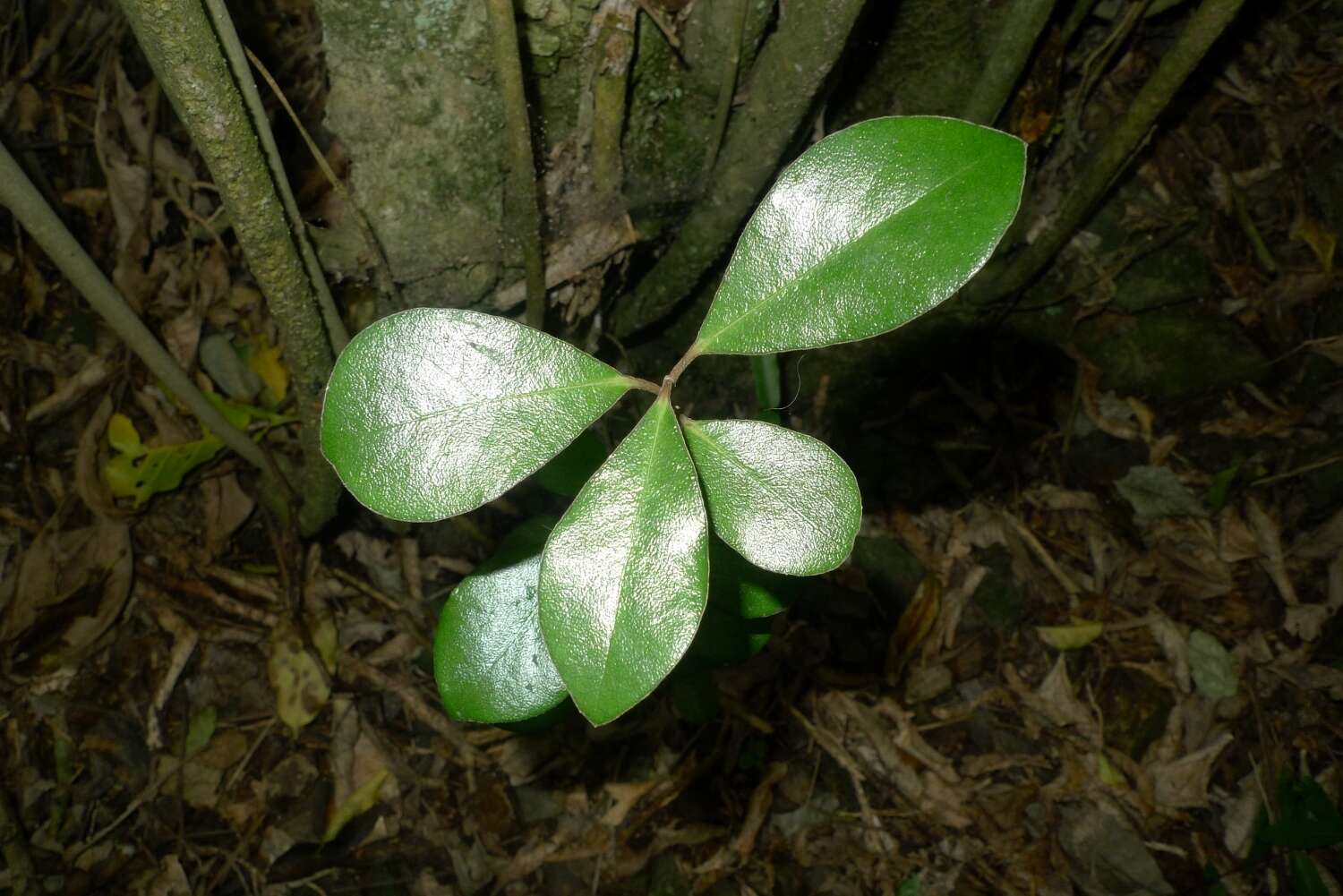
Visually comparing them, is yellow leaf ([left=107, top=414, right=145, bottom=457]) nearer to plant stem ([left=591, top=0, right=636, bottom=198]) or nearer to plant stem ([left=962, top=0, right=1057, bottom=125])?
plant stem ([left=591, top=0, right=636, bottom=198])

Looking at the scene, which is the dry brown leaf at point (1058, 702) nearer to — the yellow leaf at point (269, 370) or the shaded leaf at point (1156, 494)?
the shaded leaf at point (1156, 494)

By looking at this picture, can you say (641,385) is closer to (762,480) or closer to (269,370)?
(762,480)

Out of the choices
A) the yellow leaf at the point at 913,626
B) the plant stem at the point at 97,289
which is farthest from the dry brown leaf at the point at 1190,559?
the plant stem at the point at 97,289

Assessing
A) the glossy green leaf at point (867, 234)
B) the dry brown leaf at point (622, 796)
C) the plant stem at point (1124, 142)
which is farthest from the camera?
the dry brown leaf at point (622, 796)

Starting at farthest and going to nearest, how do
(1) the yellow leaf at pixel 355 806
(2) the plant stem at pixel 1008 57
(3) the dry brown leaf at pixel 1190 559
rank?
(3) the dry brown leaf at pixel 1190 559
(1) the yellow leaf at pixel 355 806
(2) the plant stem at pixel 1008 57

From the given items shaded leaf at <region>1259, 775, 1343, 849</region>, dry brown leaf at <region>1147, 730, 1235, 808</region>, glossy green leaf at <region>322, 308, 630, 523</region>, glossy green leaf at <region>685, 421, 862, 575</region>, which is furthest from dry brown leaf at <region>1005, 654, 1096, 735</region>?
glossy green leaf at <region>322, 308, 630, 523</region>
